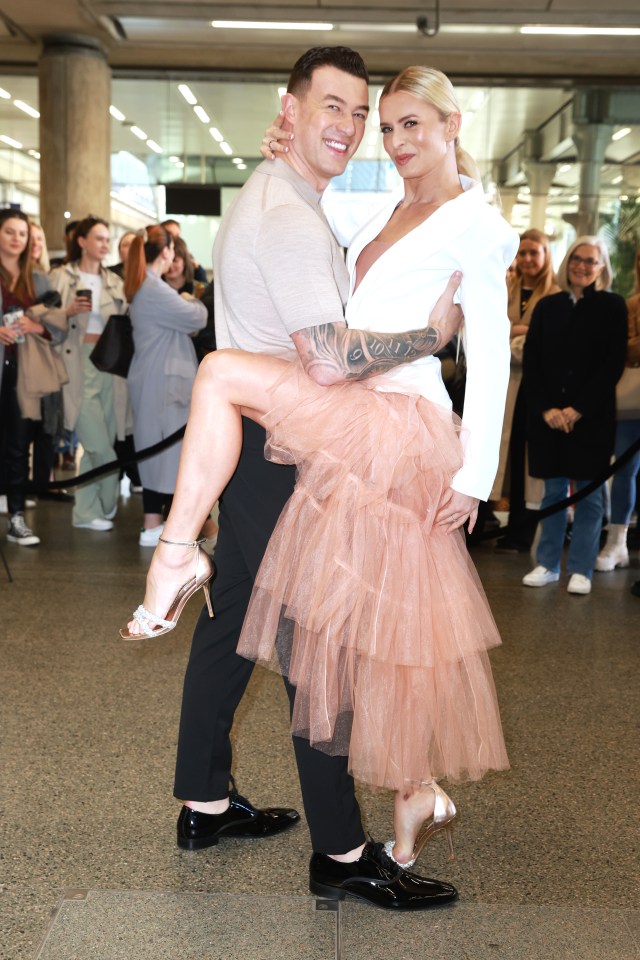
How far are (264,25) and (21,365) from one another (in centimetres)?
598

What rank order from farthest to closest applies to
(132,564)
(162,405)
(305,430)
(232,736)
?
(162,405) < (132,564) < (232,736) < (305,430)

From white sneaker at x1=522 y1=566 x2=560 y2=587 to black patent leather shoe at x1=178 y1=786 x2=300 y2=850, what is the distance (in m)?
2.92

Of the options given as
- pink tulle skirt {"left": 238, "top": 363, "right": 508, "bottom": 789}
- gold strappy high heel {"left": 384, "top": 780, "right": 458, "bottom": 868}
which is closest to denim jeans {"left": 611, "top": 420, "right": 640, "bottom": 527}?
gold strappy high heel {"left": 384, "top": 780, "right": 458, "bottom": 868}

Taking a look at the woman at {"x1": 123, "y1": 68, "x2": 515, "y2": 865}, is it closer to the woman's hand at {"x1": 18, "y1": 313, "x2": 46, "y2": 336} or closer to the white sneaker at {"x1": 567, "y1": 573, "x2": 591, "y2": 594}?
the white sneaker at {"x1": 567, "y1": 573, "x2": 591, "y2": 594}

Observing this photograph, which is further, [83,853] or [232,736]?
[232,736]

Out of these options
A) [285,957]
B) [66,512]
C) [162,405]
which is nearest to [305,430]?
[285,957]

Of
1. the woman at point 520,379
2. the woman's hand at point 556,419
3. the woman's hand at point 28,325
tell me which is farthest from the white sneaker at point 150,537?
the woman's hand at point 556,419

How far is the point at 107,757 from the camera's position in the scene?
2.92m

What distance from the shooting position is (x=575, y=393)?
521 cm

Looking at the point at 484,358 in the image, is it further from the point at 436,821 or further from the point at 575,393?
the point at 575,393

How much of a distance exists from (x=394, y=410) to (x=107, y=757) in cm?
151

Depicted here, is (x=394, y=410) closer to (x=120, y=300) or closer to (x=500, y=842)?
(x=500, y=842)

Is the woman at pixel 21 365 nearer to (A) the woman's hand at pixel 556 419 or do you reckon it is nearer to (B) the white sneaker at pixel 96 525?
(B) the white sneaker at pixel 96 525

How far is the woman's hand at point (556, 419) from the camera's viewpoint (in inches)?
202
